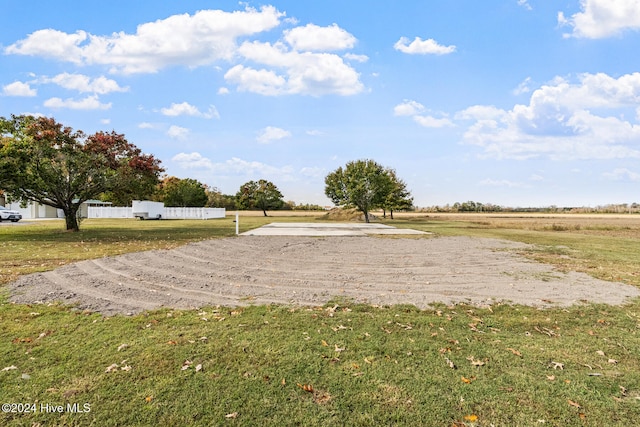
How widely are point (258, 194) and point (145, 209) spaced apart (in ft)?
94.1

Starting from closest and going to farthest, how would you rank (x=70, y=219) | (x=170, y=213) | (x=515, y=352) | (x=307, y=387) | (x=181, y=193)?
(x=307, y=387), (x=515, y=352), (x=70, y=219), (x=170, y=213), (x=181, y=193)

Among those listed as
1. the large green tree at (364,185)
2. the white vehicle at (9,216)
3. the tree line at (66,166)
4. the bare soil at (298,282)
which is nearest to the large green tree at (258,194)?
the large green tree at (364,185)

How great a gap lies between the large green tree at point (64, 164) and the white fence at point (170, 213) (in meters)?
24.4

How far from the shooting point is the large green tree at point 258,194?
225ft

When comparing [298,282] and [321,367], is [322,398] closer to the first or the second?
[321,367]

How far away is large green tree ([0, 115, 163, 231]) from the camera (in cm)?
1632

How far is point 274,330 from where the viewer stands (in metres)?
5.01

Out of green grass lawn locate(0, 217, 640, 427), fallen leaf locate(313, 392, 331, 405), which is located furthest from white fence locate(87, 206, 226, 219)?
fallen leaf locate(313, 392, 331, 405)

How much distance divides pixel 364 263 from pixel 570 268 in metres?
6.22

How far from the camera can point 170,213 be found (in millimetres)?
45688

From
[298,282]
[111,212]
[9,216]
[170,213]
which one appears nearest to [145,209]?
[170,213]

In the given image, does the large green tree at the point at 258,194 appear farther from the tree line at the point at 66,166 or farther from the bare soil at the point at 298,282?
the bare soil at the point at 298,282

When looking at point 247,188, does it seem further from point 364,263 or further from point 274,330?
point 274,330

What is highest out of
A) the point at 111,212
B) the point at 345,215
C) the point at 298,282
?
the point at 111,212
